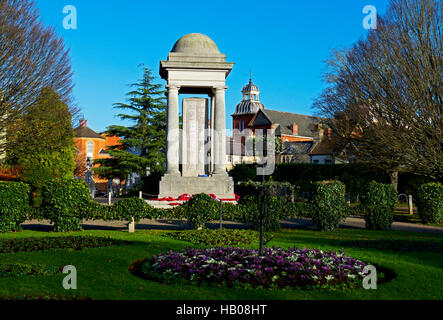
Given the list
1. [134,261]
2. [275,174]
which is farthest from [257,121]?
[134,261]

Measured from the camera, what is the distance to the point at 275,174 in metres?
43.4

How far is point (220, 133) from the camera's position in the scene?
22.1 m

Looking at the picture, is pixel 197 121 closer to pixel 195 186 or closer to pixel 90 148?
pixel 195 186

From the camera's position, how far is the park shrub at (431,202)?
1866 centimetres

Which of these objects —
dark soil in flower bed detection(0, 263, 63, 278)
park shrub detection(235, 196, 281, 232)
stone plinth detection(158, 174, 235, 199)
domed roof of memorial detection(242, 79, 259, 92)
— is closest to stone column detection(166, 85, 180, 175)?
stone plinth detection(158, 174, 235, 199)

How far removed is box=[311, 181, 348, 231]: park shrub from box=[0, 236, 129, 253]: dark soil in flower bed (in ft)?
24.1

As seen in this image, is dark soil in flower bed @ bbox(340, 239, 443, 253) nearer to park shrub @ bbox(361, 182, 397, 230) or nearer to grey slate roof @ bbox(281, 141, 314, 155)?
park shrub @ bbox(361, 182, 397, 230)

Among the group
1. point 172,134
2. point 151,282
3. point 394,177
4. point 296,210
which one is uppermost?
point 172,134

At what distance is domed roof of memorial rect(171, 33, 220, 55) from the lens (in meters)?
22.8

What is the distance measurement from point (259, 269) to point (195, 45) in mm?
17424

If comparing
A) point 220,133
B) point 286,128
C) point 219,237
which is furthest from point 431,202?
point 286,128

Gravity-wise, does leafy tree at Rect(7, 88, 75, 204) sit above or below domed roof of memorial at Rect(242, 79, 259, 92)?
below

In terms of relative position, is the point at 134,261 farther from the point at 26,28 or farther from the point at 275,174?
the point at 275,174

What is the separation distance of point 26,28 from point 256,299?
18.4 meters
